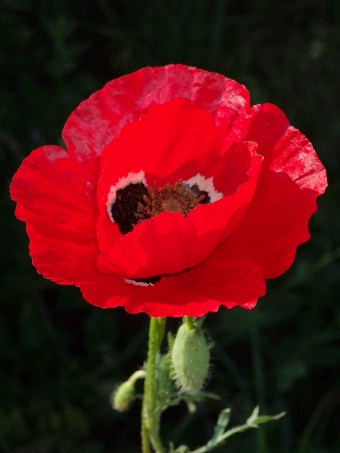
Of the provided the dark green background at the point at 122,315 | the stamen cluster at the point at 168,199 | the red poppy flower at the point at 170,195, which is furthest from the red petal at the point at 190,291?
the dark green background at the point at 122,315

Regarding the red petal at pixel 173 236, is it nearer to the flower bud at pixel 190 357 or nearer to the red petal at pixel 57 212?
the red petal at pixel 57 212

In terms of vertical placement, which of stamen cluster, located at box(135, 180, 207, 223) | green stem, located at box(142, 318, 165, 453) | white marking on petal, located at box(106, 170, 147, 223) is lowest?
green stem, located at box(142, 318, 165, 453)

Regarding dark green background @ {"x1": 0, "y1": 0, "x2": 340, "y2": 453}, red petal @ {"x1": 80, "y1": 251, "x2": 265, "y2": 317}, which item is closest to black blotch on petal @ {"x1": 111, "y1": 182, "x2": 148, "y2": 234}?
red petal @ {"x1": 80, "y1": 251, "x2": 265, "y2": 317}

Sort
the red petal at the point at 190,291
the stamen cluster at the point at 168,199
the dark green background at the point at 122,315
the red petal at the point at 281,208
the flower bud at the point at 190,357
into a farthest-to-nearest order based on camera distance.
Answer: the dark green background at the point at 122,315 → the stamen cluster at the point at 168,199 → the flower bud at the point at 190,357 → the red petal at the point at 281,208 → the red petal at the point at 190,291

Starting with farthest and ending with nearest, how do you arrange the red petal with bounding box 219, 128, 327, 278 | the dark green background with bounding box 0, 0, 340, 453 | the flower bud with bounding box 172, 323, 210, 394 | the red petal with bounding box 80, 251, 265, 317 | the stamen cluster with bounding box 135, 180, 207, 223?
the dark green background with bounding box 0, 0, 340, 453, the stamen cluster with bounding box 135, 180, 207, 223, the flower bud with bounding box 172, 323, 210, 394, the red petal with bounding box 219, 128, 327, 278, the red petal with bounding box 80, 251, 265, 317

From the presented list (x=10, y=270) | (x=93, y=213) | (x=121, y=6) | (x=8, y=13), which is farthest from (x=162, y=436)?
(x=121, y=6)

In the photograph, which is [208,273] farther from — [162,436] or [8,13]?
[8,13]

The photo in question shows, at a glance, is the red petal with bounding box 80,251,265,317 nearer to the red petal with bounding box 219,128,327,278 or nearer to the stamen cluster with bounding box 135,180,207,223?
the red petal with bounding box 219,128,327,278
